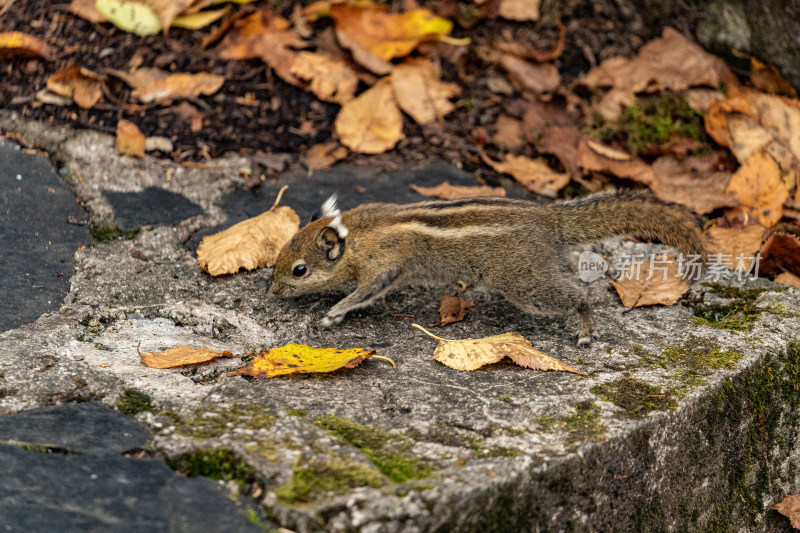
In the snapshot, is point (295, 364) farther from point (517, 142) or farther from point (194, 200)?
point (517, 142)

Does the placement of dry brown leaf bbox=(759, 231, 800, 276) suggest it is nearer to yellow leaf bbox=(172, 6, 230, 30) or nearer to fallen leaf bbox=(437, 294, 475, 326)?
fallen leaf bbox=(437, 294, 475, 326)

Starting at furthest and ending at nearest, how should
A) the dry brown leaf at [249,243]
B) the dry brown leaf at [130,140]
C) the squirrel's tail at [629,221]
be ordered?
the dry brown leaf at [130,140]
the dry brown leaf at [249,243]
the squirrel's tail at [629,221]

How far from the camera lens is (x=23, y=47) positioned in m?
5.55

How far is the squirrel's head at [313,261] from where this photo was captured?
423cm

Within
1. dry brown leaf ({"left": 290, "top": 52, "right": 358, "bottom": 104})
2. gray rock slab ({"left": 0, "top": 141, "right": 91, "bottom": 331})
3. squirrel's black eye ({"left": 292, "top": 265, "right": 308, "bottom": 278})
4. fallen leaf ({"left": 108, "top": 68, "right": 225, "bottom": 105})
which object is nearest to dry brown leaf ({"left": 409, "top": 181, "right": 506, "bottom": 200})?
dry brown leaf ({"left": 290, "top": 52, "right": 358, "bottom": 104})

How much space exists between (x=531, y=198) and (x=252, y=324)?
2.52m

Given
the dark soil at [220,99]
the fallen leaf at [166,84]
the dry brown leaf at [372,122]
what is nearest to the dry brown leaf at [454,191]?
the dark soil at [220,99]

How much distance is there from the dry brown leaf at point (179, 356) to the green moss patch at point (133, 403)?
0.26m

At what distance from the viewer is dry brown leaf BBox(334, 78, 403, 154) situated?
5.81 m

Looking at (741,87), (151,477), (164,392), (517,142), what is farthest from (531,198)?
(151,477)

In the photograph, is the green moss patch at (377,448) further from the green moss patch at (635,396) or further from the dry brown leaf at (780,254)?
the dry brown leaf at (780,254)

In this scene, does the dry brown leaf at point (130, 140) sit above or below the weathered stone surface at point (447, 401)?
above

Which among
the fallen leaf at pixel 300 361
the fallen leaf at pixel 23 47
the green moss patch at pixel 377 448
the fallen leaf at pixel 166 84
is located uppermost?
the fallen leaf at pixel 23 47

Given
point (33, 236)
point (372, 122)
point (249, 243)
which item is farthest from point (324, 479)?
point (372, 122)
